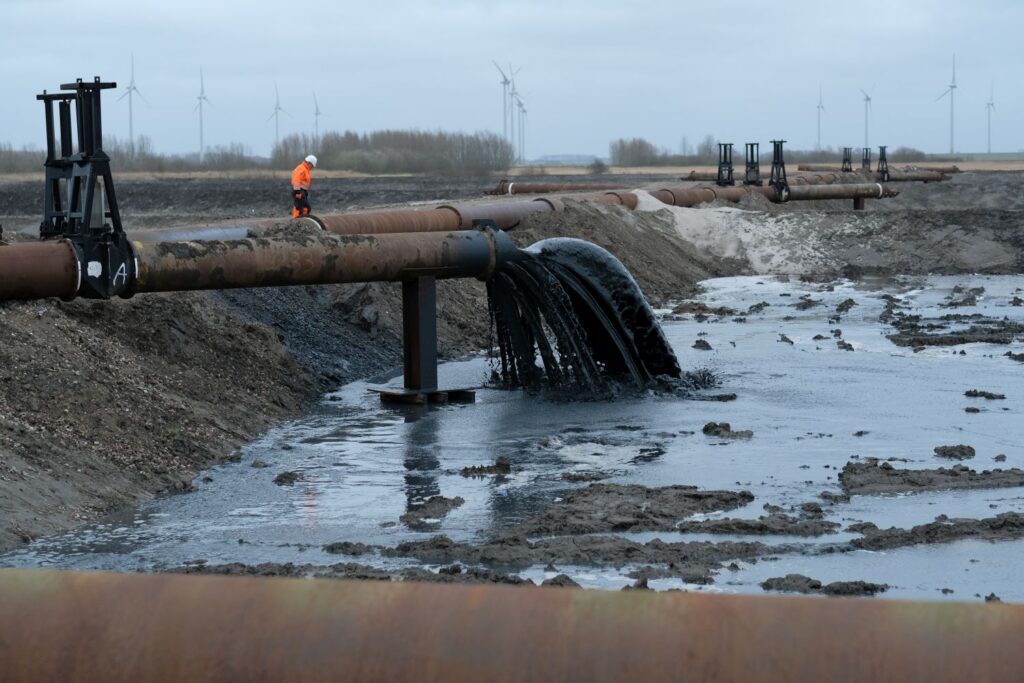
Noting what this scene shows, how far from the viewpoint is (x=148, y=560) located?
7.53 meters

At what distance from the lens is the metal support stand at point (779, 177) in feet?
129

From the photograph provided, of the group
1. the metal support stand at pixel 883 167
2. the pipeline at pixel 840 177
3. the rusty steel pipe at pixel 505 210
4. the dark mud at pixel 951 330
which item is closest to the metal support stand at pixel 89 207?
the rusty steel pipe at pixel 505 210

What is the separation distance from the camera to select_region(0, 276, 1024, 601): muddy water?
7582 mm

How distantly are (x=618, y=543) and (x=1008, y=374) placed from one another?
866cm

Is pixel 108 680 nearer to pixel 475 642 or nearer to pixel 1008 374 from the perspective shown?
pixel 475 642

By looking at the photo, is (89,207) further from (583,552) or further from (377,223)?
(377,223)

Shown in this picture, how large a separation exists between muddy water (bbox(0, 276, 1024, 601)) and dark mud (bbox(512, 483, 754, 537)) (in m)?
0.17

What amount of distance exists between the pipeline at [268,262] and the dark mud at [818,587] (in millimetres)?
5845

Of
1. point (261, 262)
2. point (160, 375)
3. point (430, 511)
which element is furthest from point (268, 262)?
point (430, 511)

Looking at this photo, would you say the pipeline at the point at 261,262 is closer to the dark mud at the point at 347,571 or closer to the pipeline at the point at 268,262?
the pipeline at the point at 268,262

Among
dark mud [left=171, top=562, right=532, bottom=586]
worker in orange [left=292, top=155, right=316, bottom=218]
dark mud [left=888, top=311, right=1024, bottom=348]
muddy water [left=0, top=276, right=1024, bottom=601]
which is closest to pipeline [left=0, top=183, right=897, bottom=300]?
muddy water [left=0, top=276, right=1024, bottom=601]

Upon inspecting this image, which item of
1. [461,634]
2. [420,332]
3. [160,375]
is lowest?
[160,375]

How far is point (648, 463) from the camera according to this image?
34.3 ft

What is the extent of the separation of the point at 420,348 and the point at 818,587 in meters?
7.34
